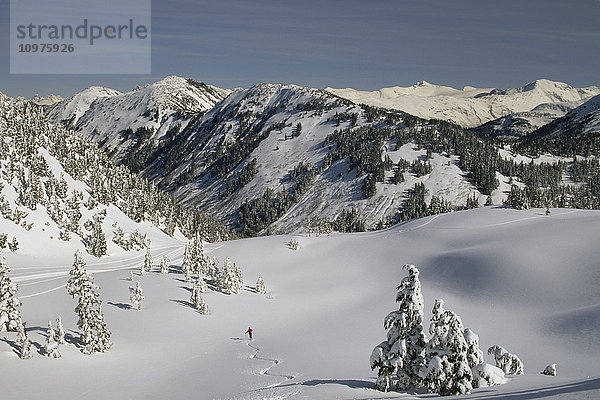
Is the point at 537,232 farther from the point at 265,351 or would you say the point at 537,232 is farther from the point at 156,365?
the point at 156,365

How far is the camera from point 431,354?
2520cm

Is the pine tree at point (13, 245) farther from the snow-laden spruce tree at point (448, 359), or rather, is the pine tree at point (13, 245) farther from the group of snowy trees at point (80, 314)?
the snow-laden spruce tree at point (448, 359)

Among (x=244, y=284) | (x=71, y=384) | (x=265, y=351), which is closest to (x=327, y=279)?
(x=244, y=284)

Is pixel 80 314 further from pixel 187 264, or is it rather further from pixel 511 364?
pixel 187 264

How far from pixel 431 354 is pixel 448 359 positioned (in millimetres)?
1498

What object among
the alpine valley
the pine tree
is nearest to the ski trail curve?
the alpine valley

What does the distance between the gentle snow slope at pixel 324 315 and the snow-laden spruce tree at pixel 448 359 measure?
1494 millimetres

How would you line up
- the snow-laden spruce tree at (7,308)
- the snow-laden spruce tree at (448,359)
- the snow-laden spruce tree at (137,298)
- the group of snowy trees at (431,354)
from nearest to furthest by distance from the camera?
the snow-laden spruce tree at (448,359), the group of snowy trees at (431,354), the snow-laden spruce tree at (7,308), the snow-laden spruce tree at (137,298)

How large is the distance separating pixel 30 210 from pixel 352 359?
85.5 metres

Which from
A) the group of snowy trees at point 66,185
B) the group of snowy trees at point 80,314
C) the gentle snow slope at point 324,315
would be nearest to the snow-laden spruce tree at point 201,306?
the gentle snow slope at point 324,315

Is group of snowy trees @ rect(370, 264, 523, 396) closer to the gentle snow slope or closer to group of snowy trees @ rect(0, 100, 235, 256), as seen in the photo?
the gentle snow slope

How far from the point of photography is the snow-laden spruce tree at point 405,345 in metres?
26.0

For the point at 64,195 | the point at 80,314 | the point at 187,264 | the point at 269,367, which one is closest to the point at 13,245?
the point at 64,195

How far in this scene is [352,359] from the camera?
37.7 m
